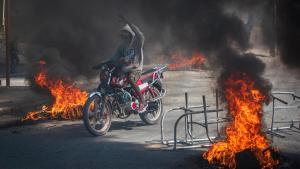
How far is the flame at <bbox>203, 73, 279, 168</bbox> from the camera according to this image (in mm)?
6141

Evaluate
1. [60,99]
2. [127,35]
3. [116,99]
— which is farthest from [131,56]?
[60,99]

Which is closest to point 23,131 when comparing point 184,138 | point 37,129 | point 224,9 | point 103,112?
point 37,129

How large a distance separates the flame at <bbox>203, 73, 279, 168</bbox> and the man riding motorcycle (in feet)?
9.78

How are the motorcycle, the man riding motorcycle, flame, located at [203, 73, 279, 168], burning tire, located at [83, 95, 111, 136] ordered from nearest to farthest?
flame, located at [203, 73, 279, 168] → burning tire, located at [83, 95, 111, 136] → the motorcycle → the man riding motorcycle

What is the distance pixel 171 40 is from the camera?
9.24 meters

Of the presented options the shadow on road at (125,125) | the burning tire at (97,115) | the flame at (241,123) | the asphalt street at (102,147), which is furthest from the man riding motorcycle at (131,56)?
the flame at (241,123)

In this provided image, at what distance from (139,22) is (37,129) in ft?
9.91

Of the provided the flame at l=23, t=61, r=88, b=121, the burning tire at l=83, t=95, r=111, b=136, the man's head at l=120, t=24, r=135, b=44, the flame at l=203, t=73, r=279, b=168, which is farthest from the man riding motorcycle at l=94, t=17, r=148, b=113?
the flame at l=203, t=73, r=279, b=168

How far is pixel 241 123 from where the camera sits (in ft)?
21.1

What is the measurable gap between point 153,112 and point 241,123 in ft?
Answer: 12.4

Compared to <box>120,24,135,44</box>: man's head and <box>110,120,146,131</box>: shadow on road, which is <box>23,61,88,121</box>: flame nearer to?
<box>110,120,146,131</box>: shadow on road

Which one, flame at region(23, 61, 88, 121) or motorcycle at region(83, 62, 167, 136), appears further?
flame at region(23, 61, 88, 121)

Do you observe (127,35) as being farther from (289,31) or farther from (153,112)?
(289,31)

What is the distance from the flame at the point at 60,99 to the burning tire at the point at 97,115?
1471 millimetres
